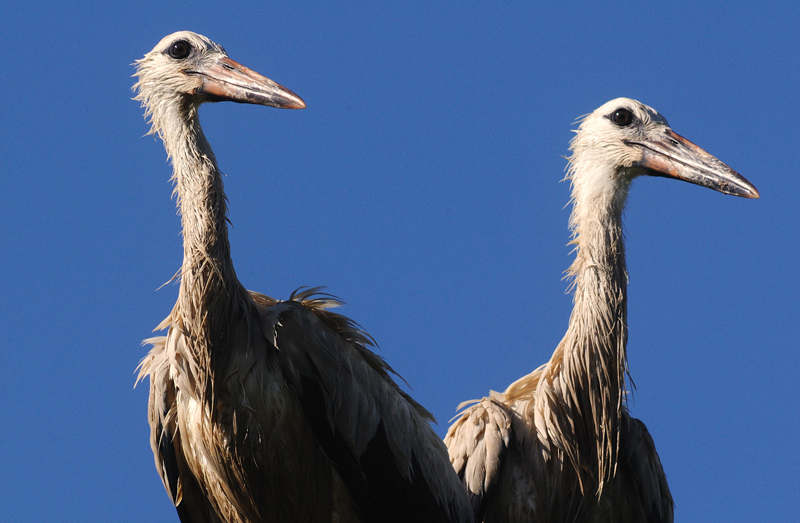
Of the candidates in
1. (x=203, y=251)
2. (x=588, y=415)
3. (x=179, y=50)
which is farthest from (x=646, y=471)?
(x=179, y=50)

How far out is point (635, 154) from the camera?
829 cm

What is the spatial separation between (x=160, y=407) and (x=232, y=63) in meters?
2.43

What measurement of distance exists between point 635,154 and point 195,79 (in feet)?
11.4

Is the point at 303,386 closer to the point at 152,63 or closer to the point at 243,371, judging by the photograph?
the point at 243,371

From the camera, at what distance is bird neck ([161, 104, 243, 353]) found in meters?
6.73

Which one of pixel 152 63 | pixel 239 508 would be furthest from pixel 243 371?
pixel 152 63

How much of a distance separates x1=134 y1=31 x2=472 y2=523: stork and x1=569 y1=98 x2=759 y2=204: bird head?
7.76ft

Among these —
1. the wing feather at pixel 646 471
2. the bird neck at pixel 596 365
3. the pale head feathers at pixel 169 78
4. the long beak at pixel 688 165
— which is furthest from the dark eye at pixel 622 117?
the pale head feathers at pixel 169 78

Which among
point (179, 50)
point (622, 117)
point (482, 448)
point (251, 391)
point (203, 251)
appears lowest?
point (482, 448)

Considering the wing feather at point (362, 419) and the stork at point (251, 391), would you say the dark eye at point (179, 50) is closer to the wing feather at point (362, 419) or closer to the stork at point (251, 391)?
the stork at point (251, 391)

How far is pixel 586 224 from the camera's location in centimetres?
820

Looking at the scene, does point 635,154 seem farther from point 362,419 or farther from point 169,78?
point 169,78

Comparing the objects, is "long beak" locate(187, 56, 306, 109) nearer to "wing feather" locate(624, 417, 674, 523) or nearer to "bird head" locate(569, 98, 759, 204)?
"bird head" locate(569, 98, 759, 204)

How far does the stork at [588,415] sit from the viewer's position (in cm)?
799
